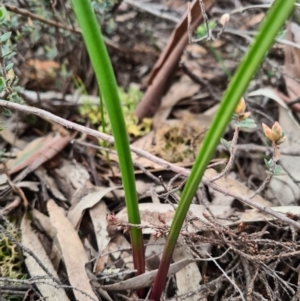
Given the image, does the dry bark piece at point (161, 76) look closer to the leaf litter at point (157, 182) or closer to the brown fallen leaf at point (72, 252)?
the leaf litter at point (157, 182)

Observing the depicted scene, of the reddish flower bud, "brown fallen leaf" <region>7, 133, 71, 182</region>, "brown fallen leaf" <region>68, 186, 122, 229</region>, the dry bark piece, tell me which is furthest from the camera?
the dry bark piece

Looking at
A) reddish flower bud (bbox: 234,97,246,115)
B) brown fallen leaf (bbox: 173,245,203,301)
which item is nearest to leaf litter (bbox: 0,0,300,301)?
brown fallen leaf (bbox: 173,245,203,301)

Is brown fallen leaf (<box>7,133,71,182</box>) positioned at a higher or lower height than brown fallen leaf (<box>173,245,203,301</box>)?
higher

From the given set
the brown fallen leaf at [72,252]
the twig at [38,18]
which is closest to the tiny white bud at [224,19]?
the twig at [38,18]

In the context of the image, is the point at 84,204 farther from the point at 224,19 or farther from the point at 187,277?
the point at 224,19

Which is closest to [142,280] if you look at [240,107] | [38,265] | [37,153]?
[38,265]

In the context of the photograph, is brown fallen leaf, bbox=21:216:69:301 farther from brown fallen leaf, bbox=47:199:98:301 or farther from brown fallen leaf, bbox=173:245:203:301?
brown fallen leaf, bbox=173:245:203:301

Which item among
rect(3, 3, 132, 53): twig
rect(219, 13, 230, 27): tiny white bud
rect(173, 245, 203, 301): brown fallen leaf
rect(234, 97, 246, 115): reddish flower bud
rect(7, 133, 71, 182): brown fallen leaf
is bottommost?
rect(173, 245, 203, 301): brown fallen leaf

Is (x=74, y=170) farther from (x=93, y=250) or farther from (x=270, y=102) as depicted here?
(x=270, y=102)

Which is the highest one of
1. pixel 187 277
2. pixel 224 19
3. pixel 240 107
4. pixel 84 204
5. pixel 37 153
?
pixel 224 19
